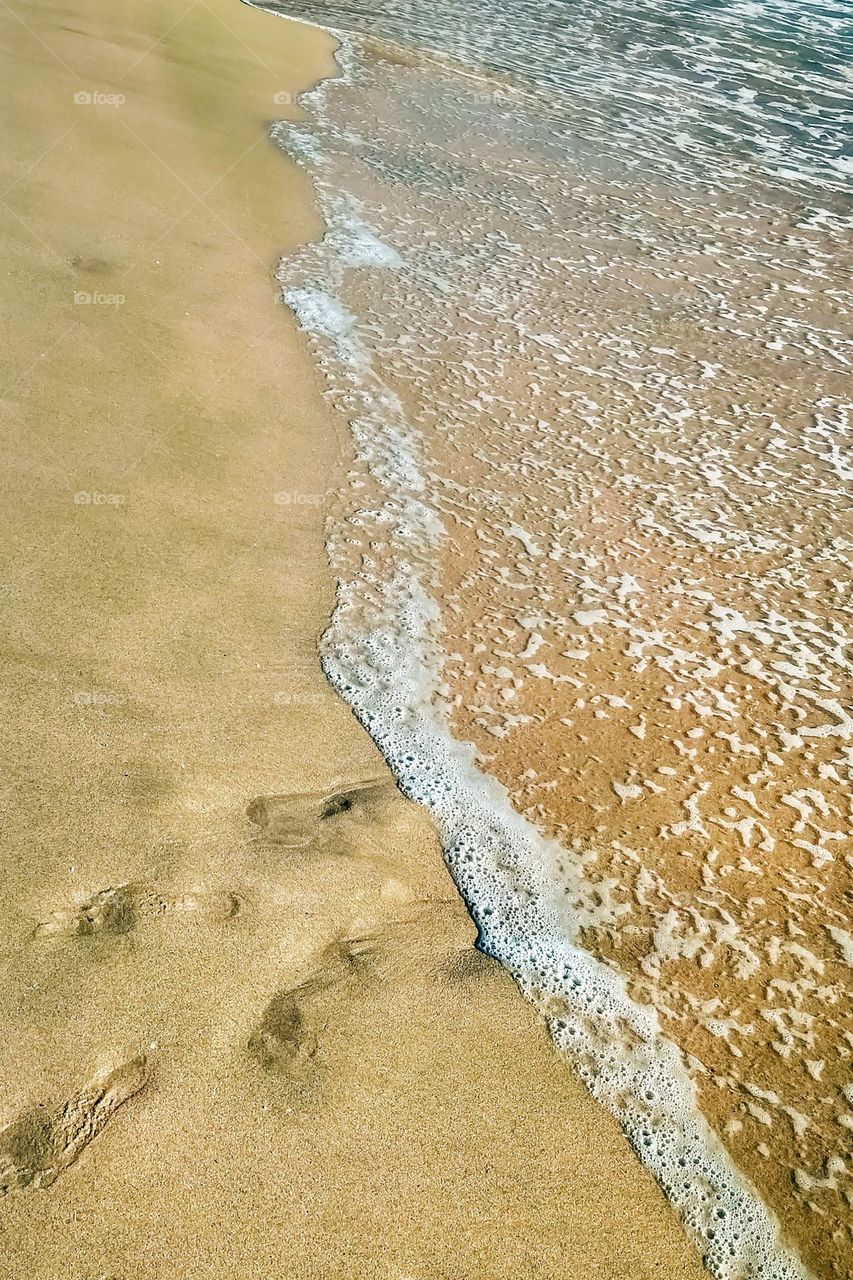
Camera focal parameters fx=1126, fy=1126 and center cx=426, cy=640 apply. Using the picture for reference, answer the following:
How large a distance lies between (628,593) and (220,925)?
5.66 feet

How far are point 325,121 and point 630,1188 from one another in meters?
6.64

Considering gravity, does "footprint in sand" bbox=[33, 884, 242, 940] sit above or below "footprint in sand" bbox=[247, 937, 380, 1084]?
above

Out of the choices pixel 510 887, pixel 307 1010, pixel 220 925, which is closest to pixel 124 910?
pixel 220 925

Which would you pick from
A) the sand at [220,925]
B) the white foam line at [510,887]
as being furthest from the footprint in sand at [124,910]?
the white foam line at [510,887]

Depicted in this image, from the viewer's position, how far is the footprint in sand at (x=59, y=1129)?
1.70 meters

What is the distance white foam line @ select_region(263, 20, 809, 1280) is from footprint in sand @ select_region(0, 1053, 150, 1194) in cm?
77

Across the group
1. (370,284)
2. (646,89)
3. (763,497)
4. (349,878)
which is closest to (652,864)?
(349,878)

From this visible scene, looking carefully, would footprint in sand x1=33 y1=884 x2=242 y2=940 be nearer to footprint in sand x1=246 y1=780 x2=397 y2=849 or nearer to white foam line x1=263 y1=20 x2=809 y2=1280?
footprint in sand x1=246 y1=780 x2=397 y2=849

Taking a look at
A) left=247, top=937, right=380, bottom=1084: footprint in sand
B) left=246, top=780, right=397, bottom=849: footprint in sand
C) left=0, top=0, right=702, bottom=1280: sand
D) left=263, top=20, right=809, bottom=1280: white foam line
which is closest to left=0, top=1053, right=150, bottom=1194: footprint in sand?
left=0, top=0, right=702, bottom=1280: sand

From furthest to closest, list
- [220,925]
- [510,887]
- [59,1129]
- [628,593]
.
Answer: [628,593] → [510,887] → [220,925] → [59,1129]

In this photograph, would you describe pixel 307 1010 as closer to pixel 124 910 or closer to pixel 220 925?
pixel 220 925

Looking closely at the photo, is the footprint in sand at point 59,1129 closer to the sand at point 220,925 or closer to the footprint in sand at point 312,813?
the sand at point 220,925

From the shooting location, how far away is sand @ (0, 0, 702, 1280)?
1.74m

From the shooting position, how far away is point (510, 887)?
241 centimetres
